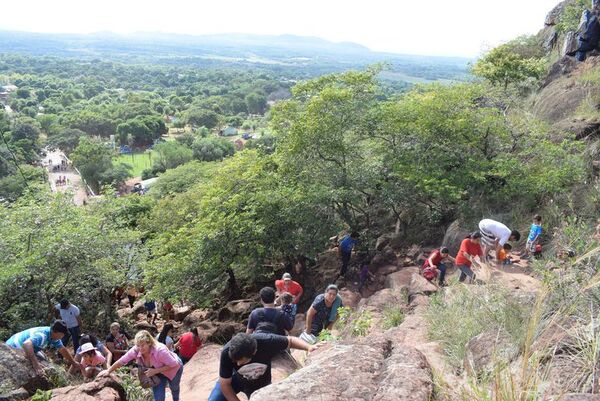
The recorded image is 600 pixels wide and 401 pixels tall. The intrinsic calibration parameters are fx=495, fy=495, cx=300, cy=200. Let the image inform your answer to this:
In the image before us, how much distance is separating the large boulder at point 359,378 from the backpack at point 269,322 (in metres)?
1.45

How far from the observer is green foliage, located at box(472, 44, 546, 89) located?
1881cm

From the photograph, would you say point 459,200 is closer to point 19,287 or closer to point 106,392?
point 106,392

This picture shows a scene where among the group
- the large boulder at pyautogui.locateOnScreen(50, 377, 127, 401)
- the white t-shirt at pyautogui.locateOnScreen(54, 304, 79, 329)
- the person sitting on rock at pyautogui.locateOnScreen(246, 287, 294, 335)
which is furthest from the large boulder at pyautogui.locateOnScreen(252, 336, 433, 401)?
the white t-shirt at pyautogui.locateOnScreen(54, 304, 79, 329)

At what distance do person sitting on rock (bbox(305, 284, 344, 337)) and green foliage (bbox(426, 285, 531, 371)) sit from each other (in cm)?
142

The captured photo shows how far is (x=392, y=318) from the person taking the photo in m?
6.80

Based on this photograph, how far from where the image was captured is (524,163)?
11.3 metres

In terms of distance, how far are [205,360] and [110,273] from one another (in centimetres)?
379

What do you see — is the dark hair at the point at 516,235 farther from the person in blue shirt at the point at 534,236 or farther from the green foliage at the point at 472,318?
the green foliage at the point at 472,318

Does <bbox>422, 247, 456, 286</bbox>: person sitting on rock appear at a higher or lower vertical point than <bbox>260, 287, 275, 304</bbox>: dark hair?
lower

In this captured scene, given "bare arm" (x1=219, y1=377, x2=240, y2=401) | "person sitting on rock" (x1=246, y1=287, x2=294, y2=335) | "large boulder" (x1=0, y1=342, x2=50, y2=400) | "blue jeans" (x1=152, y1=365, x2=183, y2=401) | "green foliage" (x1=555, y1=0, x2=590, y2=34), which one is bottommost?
"large boulder" (x1=0, y1=342, x2=50, y2=400)

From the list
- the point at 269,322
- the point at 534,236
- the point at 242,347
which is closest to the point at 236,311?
the point at 269,322

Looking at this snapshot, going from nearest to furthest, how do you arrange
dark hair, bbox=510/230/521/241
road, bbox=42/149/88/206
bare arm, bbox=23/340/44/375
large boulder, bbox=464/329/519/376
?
large boulder, bbox=464/329/519/376 < bare arm, bbox=23/340/44/375 < dark hair, bbox=510/230/521/241 < road, bbox=42/149/88/206

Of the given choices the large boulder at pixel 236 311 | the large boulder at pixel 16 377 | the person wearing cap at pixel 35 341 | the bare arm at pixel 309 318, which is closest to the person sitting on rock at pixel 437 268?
the bare arm at pixel 309 318

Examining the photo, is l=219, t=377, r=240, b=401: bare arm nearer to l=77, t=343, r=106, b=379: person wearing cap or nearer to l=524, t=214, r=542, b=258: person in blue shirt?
l=77, t=343, r=106, b=379: person wearing cap
